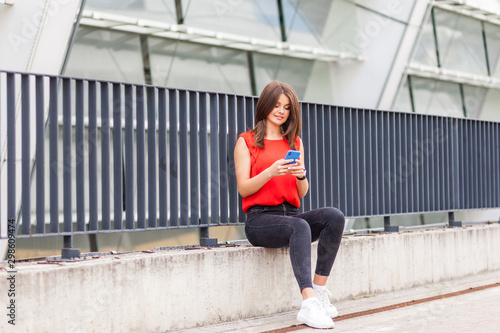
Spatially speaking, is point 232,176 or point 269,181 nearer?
point 269,181

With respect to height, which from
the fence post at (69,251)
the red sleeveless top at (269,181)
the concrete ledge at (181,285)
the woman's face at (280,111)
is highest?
the woman's face at (280,111)

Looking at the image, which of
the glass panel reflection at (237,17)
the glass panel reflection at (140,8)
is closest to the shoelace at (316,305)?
the glass panel reflection at (140,8)

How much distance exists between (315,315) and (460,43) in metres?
14.3

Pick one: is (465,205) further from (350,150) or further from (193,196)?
(193,196)

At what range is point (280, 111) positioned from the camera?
545 cm

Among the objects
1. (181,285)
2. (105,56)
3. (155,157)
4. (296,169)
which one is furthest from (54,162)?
(105,56)

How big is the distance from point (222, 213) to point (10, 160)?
5.70ft

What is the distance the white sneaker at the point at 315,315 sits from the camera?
16.0ft

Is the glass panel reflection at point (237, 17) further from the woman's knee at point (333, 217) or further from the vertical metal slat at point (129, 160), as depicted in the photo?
the woman's knee at point (333, 217)

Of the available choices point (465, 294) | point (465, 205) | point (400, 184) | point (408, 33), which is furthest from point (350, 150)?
point (408, 33)

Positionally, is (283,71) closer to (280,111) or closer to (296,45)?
(296,45)

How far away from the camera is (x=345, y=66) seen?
1434 centimetres

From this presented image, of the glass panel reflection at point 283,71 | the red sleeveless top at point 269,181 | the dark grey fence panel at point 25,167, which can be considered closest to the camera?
the dark grey fence panel at point 25,167

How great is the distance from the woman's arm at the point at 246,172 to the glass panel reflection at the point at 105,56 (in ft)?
18.0
